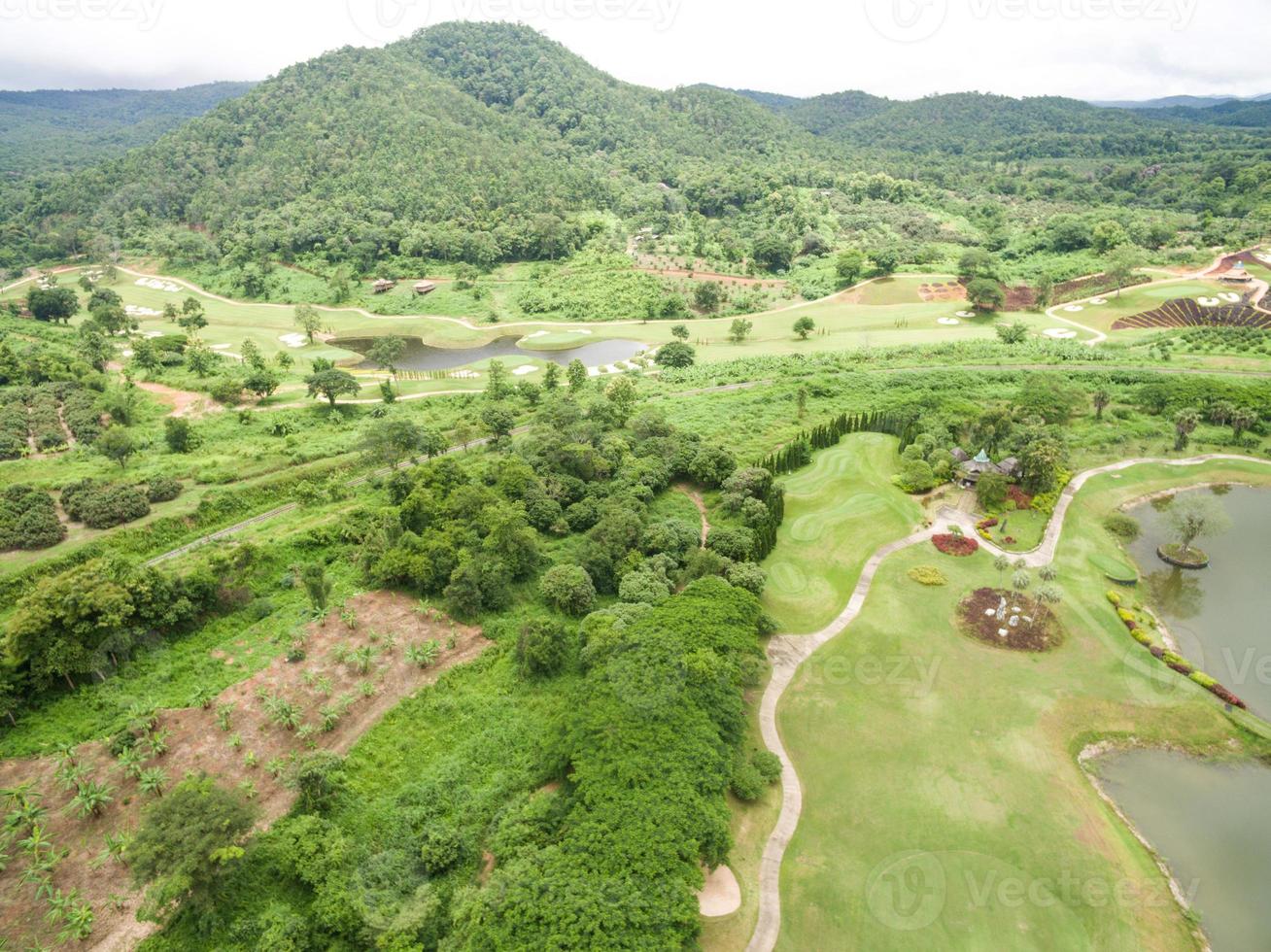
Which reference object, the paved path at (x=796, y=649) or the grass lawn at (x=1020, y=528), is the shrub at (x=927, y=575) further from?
the grass lawn at (x=1020, y=528)

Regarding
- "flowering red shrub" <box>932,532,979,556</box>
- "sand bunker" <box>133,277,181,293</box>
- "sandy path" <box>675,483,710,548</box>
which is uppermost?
"sand bunker" <box>133,277,181,293</box>

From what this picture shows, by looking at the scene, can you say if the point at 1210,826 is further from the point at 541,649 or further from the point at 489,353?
the point at 489,353

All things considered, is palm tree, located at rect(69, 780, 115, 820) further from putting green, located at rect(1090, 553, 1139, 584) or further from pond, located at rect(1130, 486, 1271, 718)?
putting green, located at rect(1090, 553, 1139, 584)

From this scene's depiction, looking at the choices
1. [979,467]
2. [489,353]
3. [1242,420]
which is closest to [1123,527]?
[979,467]

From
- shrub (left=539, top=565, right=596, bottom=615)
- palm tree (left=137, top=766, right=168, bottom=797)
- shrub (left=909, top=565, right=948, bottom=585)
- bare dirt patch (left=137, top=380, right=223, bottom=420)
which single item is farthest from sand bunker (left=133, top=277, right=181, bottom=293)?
shrub (left=909, top=565, right=948, bottom=585)

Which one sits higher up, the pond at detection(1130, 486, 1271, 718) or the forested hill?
the forested hill

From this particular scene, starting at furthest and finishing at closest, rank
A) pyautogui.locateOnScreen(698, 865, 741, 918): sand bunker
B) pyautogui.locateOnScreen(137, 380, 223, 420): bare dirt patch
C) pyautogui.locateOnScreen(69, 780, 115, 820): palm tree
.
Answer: pyautogui.locateOnScreen(137, 380, 223, 420): bare dirt patch, pyautogui.locateOnScreen(69, 780, 115, 820): palm tree, pyautogui.locateOnScreen(698, 865, 741, 918): sand bunker

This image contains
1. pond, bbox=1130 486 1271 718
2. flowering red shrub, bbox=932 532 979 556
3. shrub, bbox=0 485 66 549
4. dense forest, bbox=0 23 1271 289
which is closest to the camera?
pond, bbox=1130 486 1271 718
